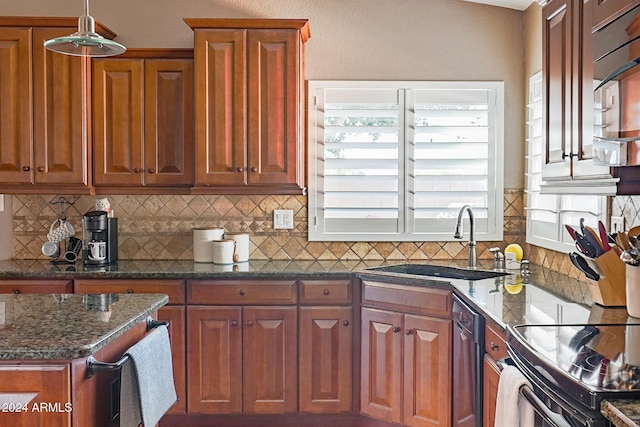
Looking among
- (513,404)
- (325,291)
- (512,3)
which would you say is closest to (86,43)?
(325,291)

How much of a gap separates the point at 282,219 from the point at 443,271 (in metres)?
1.09

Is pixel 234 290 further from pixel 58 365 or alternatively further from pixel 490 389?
pixel 58 365

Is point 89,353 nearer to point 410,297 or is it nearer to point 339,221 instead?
point 410,297

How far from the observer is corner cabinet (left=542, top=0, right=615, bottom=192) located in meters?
2.27

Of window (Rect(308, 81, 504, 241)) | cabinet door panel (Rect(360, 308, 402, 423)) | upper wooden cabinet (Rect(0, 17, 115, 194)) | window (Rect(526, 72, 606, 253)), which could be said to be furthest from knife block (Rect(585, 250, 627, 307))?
upper wooden cabinet (Rect(0, 17, 115, 194))

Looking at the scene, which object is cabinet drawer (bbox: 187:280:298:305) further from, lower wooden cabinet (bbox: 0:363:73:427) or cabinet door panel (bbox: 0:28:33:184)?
lower wooden cabinet (bbox: 0:363:73:427)

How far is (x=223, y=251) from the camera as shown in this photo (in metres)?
3.74

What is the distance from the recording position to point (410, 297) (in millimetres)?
3223

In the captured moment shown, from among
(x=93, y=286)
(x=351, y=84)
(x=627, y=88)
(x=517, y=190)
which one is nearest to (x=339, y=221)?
(x=351, y=84)

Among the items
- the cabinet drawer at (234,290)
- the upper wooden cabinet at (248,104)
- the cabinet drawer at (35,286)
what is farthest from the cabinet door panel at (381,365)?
the cabinet drawer at (35,286)

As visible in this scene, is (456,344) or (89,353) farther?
(456,344)

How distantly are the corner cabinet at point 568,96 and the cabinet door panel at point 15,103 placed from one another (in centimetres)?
291

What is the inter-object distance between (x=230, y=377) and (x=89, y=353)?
180cm

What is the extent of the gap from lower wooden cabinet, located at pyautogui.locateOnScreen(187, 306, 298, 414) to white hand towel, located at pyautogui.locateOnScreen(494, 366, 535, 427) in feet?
5.74
